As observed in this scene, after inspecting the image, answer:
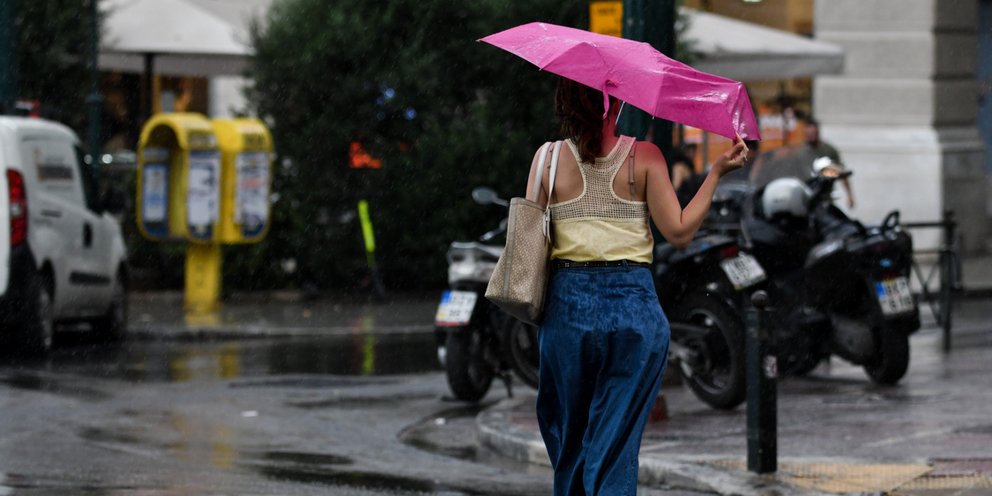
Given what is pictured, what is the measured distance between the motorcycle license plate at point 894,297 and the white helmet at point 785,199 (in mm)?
668

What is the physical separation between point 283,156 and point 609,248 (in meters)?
14.4

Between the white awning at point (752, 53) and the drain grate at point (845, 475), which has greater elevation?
the white awning at point (752, 53)

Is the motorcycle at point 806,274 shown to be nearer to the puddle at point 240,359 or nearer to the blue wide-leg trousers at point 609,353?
the puddle at point 240,359

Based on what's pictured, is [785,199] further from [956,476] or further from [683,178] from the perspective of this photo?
[956,476]

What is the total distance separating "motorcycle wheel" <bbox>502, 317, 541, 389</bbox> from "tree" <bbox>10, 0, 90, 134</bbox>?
1219cm

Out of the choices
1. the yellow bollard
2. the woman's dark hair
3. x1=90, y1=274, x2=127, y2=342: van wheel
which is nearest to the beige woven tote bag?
the woman's dark hair

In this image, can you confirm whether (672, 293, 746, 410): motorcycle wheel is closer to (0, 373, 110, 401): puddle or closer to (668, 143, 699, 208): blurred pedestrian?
(668, 143, 699, 208): blurred pedestrian

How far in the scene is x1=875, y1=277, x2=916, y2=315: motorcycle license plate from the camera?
1159 centimetres

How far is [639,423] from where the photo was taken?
237 inches

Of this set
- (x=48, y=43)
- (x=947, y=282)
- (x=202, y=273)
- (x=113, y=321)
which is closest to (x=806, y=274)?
(x=947, y=282)

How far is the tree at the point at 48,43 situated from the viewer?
22312mm

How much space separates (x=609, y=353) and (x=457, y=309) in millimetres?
5489

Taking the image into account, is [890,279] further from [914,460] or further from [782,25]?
[782,25]

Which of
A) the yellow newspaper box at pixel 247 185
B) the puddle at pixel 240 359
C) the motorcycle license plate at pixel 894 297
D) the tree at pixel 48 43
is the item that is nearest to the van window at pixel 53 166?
the puddle at pixel 240 359
